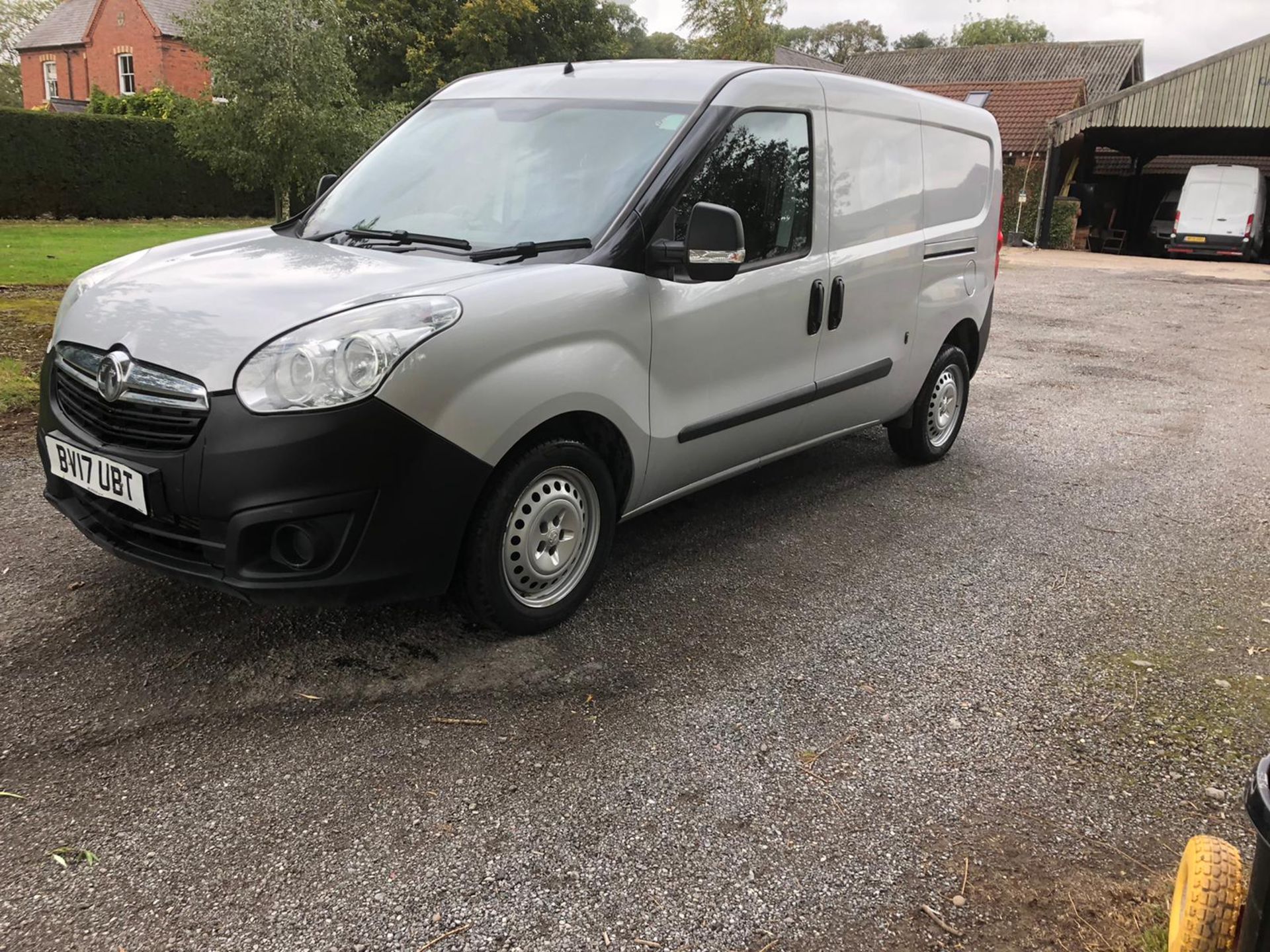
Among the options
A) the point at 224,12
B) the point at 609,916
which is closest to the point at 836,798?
the point at 609,916

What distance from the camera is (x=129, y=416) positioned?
3016 mm

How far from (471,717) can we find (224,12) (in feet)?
70.6

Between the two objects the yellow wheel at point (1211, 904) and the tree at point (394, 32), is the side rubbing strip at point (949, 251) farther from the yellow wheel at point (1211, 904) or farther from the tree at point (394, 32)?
the tree at point (394, 32)

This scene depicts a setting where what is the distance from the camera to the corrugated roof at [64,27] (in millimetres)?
47000

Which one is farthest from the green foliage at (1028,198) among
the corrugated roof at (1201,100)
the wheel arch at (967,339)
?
the wheel arch at (967,339)

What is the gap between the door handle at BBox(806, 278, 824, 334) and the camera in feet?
14.5

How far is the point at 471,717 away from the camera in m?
3.06

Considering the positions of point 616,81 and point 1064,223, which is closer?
point 616,81

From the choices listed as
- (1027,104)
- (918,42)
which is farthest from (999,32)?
(1027,104)

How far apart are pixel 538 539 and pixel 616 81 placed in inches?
78.9

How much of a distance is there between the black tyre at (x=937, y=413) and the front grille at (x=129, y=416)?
4026 mm

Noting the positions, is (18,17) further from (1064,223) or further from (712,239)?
(712,239)

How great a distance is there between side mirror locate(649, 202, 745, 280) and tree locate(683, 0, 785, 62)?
39553 millimetres

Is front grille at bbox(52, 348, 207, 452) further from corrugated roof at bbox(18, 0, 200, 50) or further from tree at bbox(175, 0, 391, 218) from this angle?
corrugated roof at bbox(18, 0, 200, 50)
